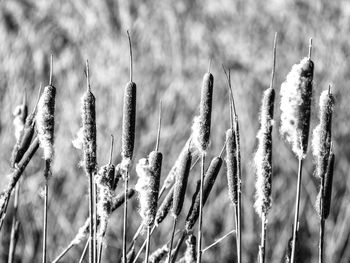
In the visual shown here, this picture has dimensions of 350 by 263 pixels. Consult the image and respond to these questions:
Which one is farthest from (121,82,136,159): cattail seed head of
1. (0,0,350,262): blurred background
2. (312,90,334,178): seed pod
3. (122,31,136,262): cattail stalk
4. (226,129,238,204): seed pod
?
(0,0,350,262): blurred background

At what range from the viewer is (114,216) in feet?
7.60

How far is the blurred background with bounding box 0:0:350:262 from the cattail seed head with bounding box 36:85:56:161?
1.44 metres

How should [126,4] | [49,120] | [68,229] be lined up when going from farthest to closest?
[126,4], [68,229], [49,120]

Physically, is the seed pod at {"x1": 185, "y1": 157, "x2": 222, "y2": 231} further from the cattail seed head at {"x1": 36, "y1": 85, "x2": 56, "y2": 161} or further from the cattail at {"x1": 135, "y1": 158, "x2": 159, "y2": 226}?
the cattail seed head at {"x1": 36, "y1": 85, "x2": 56, "y2": 161}

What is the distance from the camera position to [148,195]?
2.60ft

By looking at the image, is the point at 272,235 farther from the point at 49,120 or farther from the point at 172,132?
the point at 49,120

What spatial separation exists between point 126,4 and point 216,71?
18.7 inches

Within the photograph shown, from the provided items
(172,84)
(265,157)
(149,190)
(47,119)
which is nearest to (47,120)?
(47,119)

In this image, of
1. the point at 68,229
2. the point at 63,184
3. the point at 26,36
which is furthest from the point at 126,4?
the point at 68,229

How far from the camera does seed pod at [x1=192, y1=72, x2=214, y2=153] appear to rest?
0.79m

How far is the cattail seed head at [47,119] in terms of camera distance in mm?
775

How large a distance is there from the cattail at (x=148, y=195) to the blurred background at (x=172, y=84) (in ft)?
4.71

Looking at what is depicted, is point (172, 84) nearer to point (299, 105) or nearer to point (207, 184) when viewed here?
point (207, 184)

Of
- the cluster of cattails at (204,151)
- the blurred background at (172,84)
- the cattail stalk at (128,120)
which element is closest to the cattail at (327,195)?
the cluster of cattails at (204,151)
